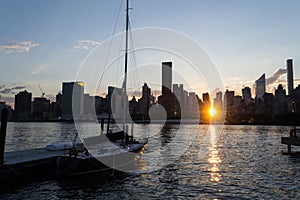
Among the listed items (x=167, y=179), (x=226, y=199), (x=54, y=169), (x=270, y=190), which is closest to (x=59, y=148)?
(x=54, y=169)

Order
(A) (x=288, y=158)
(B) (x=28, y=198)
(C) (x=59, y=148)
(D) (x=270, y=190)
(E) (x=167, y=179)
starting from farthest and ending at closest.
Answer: (A) (x=288, y=158) < (C) (x=59, y=148) < (E) (x=167, y=179) < (D) (x=270, y=190) < (B) (x=28, y=198)

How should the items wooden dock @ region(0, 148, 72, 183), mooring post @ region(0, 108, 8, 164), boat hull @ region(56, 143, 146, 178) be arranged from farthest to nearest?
1. boat hull @ region(56, 143, 146, 178)
2. mooring post @ region(0, 108, 8, 164)
3. wooden dock @ region(0, 148, 72, 183)

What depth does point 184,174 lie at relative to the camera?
30047 millimetres

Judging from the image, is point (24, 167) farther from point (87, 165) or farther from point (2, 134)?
point (87, 165)

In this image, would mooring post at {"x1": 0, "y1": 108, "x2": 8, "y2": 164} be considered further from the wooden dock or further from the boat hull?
the boat hull

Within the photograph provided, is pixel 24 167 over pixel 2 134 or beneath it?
beneath

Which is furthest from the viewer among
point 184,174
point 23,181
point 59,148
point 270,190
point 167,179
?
point 59,148

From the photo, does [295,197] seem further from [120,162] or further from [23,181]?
[23,181]

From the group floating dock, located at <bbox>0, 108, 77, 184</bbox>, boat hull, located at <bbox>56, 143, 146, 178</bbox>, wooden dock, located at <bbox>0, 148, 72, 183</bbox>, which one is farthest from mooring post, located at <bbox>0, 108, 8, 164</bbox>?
boat hull, located at <bbox>56, 143, 146, 178</bbox>

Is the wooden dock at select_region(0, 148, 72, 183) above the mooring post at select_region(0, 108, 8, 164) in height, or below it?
below

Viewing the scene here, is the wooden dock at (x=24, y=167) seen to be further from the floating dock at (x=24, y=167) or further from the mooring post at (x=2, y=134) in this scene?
the mooring post at (x=2, y=134)

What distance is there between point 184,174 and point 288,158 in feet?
75.4

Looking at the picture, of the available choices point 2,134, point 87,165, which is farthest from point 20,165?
point 87,165

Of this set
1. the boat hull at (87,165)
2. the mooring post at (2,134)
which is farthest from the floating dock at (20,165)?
the boat hull at (87,165)
